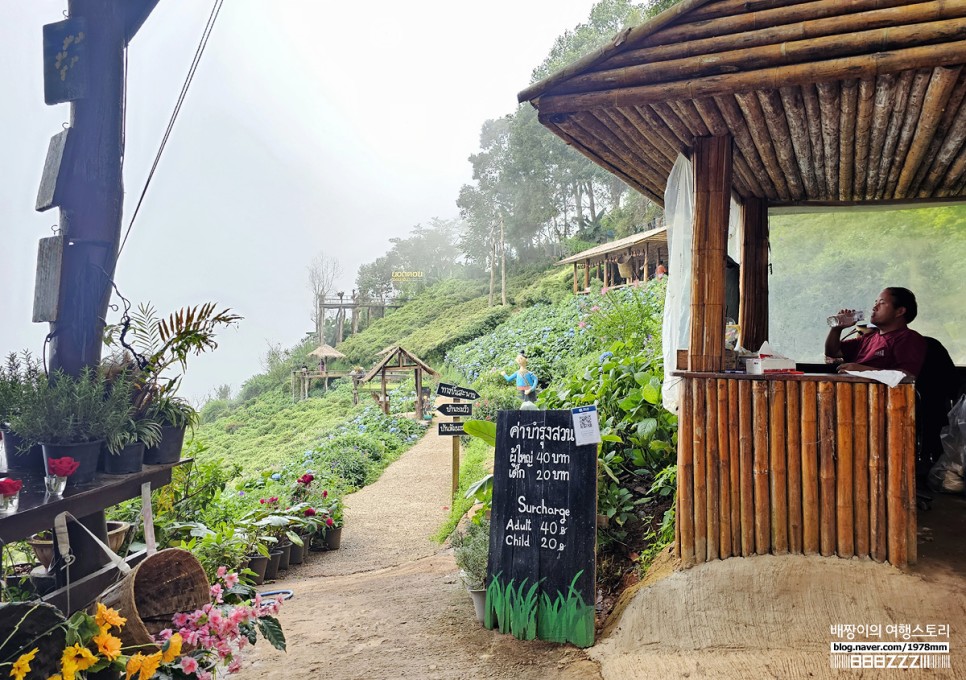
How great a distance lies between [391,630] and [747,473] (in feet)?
7.13

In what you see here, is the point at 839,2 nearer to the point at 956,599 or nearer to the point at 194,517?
the point at 956,599

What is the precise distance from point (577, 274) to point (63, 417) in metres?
24.2

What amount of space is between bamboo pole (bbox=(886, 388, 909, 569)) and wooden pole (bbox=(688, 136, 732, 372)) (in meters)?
0.83

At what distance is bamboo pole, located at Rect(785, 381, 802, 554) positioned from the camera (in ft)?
10.9

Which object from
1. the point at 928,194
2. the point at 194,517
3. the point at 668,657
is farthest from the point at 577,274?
the point at 668,657

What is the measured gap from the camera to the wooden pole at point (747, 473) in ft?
11.1

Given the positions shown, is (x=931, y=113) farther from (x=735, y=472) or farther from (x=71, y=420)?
(x=71, y=420)

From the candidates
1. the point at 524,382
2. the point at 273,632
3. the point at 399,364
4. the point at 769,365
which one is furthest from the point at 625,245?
the point at 273,632

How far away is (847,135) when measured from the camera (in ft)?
12.9

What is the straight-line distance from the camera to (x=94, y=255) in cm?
323

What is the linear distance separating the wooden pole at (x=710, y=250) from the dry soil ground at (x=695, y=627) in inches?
45.1

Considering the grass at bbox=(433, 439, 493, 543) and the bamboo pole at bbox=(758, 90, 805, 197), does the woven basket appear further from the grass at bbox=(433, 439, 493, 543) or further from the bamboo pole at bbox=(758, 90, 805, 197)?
the grass at bbox=(433, 439, 493, 543)

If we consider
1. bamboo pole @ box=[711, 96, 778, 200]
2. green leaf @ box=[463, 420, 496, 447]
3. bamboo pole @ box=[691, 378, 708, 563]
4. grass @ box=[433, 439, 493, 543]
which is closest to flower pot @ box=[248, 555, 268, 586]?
grass @ box=[433, 439, 493, 543]

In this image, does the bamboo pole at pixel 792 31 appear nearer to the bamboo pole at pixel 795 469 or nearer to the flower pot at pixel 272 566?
the bamboo pole at pixel 795 469
